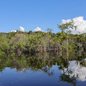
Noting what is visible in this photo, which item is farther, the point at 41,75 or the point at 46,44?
the point at 46,44

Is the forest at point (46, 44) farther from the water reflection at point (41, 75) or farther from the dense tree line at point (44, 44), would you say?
the water reflection at point (41, 75)

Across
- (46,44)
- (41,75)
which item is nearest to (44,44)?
(46,44)

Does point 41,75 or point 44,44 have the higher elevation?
point 44,44

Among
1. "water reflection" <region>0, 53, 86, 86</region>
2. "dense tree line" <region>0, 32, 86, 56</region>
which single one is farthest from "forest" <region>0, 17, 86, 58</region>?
"water reflection" <region>0, 53, 86, 86</region>

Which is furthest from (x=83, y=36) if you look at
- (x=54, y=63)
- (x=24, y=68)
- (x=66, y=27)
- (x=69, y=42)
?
(x=24, y=68)

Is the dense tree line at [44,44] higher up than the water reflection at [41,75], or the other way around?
the dense tree line at [44,44]

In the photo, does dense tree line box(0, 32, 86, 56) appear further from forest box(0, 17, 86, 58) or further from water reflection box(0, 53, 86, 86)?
water reflection box(0, 53, 86, 86)

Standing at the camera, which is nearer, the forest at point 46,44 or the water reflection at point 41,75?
the water reflection at point 41,75

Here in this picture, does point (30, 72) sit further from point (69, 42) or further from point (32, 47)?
point (69, 42)

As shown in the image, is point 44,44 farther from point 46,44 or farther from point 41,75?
point 41,75

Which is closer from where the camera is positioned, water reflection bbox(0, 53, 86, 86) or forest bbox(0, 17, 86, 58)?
water reflection bbox(0, 53, 86, 86)

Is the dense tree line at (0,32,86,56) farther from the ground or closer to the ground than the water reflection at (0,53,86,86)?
farther from the ground

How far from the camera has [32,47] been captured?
5256 centimetres

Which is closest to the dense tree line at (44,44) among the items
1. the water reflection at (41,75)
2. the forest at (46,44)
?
the forest at (46,44)
